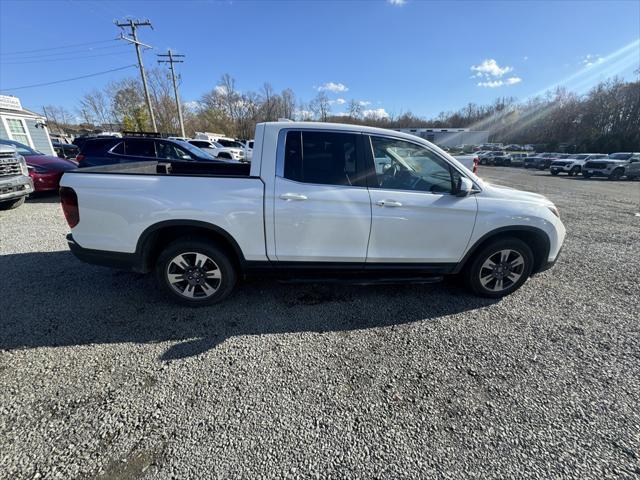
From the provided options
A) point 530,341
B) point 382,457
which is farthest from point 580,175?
point 382,457

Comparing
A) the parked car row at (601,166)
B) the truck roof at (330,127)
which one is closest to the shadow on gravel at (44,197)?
the truck roof at (330,127)

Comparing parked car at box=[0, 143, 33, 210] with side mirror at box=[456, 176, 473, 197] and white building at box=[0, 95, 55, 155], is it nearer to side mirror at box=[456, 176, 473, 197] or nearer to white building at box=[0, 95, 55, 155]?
side mirror at box=[456, 176, 473, 197]

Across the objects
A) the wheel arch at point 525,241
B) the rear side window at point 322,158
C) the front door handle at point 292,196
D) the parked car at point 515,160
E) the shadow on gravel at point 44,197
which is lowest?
the parked car at point 515,160

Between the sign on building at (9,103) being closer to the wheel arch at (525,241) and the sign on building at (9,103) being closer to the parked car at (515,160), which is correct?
the wheel arch at (525,241)

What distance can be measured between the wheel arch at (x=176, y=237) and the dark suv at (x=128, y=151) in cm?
492

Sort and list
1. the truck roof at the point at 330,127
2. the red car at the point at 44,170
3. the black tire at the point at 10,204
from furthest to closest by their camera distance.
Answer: the red car at the point at 44,170 < the black tire at the point at 10,204 < the truck roof at the point at 330,127

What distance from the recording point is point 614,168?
20328 mm

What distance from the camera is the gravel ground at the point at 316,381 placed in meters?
1.71

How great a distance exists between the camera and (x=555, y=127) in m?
60.5

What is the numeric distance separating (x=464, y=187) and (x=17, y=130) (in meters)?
24.2

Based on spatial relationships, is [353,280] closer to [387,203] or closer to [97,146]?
[387,203]

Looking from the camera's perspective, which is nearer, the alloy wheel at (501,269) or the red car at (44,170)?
the alloy wheel at (501,269)

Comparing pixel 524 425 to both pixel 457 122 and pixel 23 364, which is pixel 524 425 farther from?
pixel 457 122

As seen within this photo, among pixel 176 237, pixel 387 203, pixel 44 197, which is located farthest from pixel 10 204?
pixel 387 203
